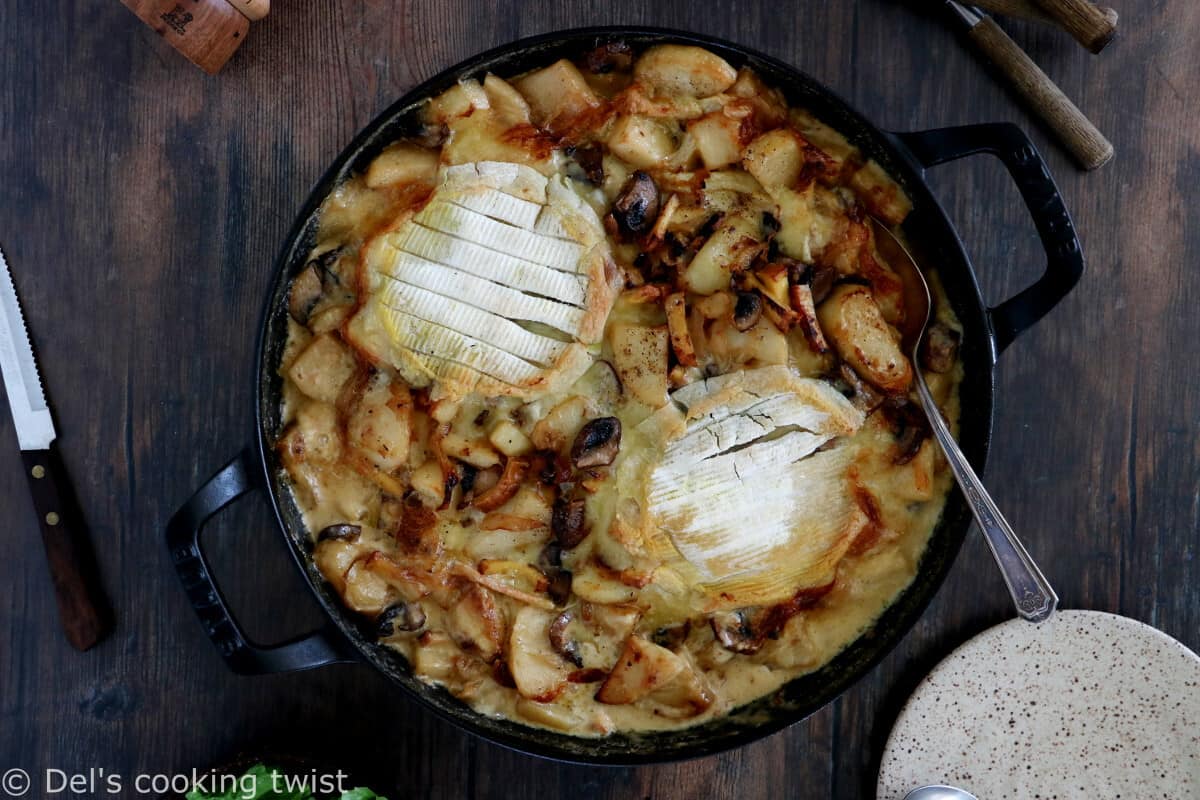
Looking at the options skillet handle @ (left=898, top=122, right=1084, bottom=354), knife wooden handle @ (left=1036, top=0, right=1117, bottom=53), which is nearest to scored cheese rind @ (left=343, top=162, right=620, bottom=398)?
skillet handle @ (left=898, top=122, right=1084, bottom=354)

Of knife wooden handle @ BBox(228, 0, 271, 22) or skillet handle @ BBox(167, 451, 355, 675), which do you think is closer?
skillet handle @ BBox(167, 451, 355, 675)

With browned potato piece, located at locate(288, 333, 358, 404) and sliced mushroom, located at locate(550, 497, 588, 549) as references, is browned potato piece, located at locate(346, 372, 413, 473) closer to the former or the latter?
browned potato piece, located at locate(288, 333, 358, 404)

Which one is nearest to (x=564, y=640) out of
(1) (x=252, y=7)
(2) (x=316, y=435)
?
(2) (x=316, y=435)

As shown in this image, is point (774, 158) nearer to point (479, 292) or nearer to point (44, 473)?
point (479, 292)

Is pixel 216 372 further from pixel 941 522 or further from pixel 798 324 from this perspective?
pixel 941 522

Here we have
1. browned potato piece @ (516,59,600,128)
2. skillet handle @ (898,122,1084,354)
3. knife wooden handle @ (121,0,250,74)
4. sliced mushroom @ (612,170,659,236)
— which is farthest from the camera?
knife wooden handle @ (121,0,250,74)

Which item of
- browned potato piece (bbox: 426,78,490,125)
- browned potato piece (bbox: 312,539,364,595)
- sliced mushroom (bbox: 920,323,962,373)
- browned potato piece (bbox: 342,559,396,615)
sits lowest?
browned potato piece (bbox: 342,559,396,615)
